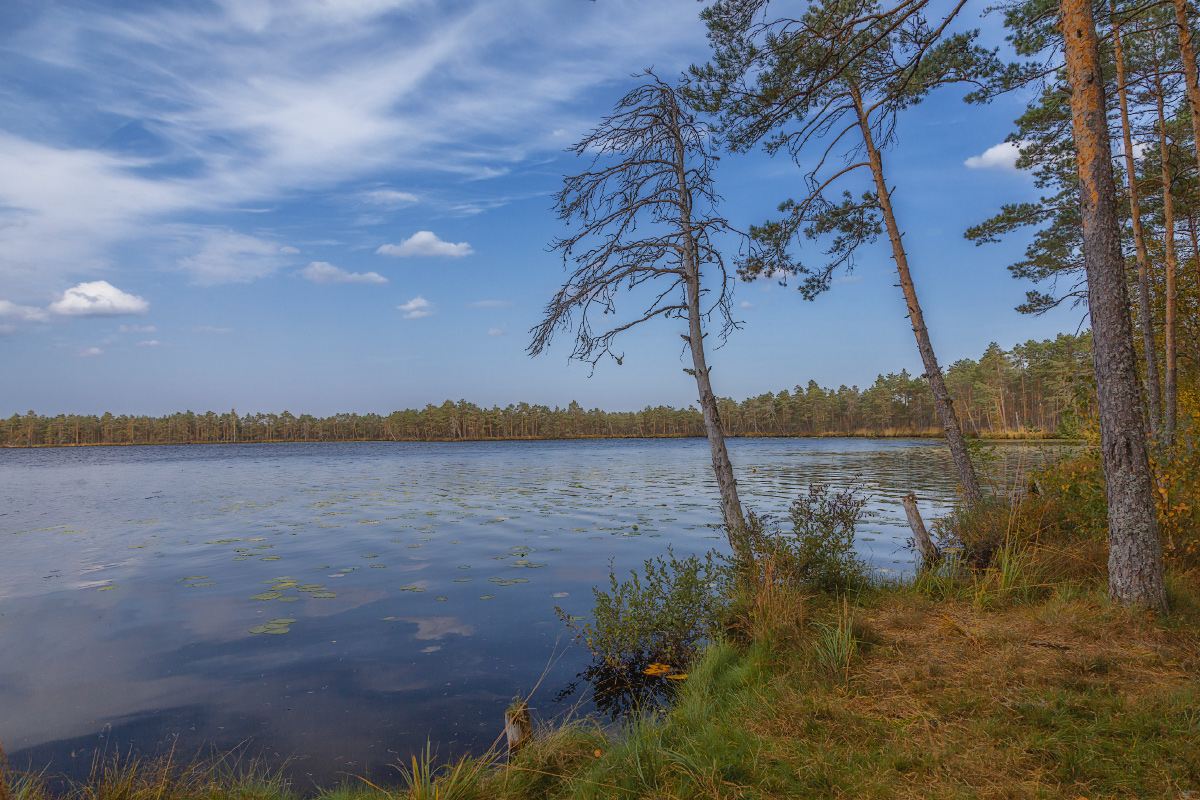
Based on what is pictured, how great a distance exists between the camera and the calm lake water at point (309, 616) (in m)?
6.05

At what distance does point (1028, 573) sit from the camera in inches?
282

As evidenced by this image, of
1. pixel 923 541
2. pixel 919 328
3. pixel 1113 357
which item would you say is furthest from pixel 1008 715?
pixel 919 328

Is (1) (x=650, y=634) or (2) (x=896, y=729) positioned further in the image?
(1) (x=650, y=634)

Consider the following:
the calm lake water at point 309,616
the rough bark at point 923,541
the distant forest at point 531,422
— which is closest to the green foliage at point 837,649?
the calm lake water at point 309,616

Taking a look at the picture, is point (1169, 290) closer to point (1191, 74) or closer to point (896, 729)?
point (1191, 74)

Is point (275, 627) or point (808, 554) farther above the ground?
point (808, 554)

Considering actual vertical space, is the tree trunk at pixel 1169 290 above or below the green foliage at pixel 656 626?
above

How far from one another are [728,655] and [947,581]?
322cm

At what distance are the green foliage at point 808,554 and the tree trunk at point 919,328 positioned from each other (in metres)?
3.69

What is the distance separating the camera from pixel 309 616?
376 inches

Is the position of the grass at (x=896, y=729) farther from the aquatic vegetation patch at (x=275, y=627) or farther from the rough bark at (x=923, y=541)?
the aquatic vegetation patch at (x=275, y=627)

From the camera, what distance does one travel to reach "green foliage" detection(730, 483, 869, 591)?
24.5ft

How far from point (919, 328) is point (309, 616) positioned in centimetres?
1215

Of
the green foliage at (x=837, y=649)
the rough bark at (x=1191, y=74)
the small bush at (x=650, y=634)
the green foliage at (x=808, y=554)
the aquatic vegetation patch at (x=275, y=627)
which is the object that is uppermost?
the rough bark at (x=1191, y=74)
